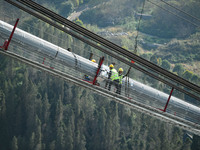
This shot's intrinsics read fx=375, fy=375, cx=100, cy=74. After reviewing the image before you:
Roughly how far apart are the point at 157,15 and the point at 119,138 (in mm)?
113880

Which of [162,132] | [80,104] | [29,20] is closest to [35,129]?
[80,104]

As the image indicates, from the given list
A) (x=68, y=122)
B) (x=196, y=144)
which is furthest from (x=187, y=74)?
(x=196, y=144)

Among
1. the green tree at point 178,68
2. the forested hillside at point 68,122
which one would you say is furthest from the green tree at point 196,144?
the green tree at point 178,68

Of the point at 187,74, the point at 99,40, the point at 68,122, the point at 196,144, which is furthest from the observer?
the point at 187,74

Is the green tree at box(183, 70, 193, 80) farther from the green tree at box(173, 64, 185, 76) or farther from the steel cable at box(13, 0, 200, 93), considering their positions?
the steel cable at box(13, 0, 200, 93)

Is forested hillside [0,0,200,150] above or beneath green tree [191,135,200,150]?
above

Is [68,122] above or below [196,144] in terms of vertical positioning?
above

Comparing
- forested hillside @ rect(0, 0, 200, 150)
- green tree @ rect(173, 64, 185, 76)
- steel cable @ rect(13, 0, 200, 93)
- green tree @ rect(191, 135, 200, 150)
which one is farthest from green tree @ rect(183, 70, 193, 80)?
steel cable @ rect(13, 0, 200, 93)

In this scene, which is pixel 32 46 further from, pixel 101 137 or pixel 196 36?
pixel 196 36

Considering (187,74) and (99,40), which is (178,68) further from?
(99,40)

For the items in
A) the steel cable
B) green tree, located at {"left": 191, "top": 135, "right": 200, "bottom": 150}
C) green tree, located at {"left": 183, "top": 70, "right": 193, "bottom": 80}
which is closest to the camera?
the steel cable

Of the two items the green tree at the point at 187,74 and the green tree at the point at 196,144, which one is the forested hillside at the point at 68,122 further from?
the green tree at the point at 187,74

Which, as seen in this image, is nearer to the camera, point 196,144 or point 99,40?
point 99,40

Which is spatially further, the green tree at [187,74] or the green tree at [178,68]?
the green tree at [178,68]
